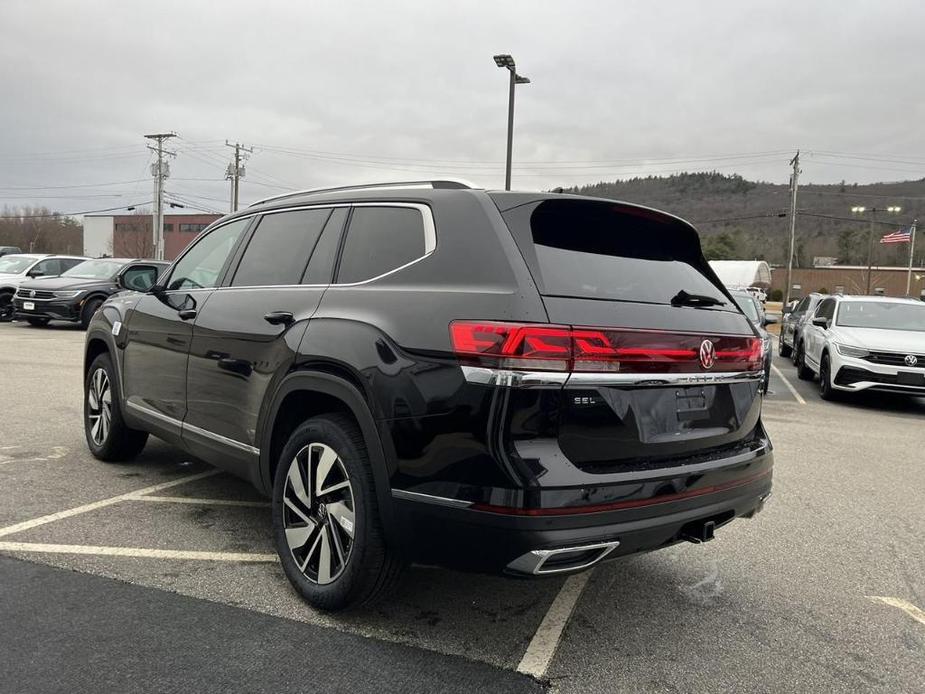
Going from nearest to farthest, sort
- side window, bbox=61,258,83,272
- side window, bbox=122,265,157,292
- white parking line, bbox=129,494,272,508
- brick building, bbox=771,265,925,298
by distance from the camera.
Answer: white parking line, bbox=129,494,272,508
side window, bbox=122,265,157,292
side window, bbox=61,258,83,272
brick building, bbox=771,265,925,298

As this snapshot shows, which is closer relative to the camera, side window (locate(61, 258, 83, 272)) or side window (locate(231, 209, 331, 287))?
side window (locate(231, 209, 331, 287))

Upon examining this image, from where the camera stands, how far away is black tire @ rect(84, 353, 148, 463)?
16.7 ft

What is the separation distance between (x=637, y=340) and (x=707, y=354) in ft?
1.41

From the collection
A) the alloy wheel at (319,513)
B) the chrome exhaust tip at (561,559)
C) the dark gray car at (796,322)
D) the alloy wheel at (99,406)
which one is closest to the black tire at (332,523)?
the alloy wheel at (319,513)

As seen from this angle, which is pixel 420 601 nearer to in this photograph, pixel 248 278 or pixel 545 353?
pixel 545 353

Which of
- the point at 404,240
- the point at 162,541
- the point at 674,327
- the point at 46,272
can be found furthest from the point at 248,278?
the point at 46,272

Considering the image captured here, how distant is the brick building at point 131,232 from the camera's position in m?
98.9

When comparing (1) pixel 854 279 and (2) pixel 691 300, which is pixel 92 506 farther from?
(1) pixel 854 279

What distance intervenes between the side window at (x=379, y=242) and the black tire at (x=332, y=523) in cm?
66

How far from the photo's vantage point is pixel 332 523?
9.89ft

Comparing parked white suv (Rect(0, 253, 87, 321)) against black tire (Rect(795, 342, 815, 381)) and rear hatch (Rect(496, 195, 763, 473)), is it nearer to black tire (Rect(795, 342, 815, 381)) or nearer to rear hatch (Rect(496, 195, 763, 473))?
black tire (Rect(795, 342, 815, 381))

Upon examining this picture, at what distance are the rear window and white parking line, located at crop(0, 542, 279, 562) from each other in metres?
2.06

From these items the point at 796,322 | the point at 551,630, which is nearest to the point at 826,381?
the point at 796,322

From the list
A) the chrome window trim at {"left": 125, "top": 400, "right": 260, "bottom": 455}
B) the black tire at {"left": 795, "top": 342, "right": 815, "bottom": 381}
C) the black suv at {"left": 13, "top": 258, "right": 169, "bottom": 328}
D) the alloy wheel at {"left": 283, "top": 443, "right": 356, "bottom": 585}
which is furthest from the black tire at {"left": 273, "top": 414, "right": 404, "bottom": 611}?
the black suv at {"left": 13, "top": 258, "right": 169, "bottom": 328}
